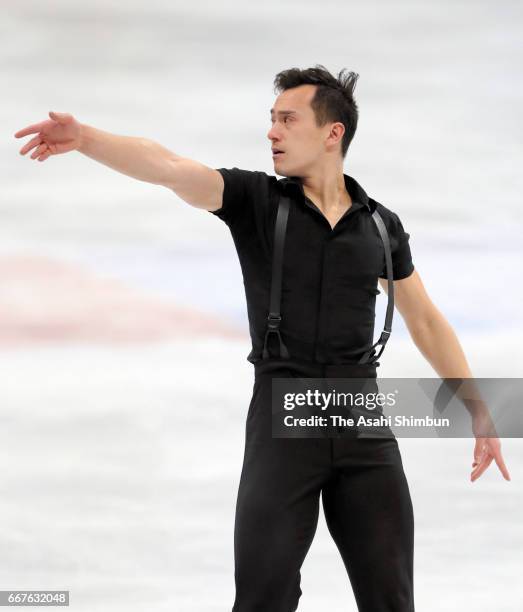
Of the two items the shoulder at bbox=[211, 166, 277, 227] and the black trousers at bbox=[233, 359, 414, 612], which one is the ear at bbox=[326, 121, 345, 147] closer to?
the shoulder at bbox=[211, 166, 277, 227]

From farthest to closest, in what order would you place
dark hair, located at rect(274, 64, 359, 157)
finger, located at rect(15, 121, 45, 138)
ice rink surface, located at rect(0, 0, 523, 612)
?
ice rink surface, located at rect(0, 0, 523, 612) < dark hair, located at rect(274, 64, 359, 157) < finger, located at rect(15, 121, 45, 138)

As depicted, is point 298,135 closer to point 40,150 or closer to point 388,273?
point 388,273

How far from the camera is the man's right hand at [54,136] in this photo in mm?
2855

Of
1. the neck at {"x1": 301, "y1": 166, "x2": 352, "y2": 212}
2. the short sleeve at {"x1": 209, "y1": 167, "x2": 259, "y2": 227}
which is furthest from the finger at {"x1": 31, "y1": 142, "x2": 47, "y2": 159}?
the neck at {"x1": 301, "y1": 166, "x2": 352, "y2": 212}

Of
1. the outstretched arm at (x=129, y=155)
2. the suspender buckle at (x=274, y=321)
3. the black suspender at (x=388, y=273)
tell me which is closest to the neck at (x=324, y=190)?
the black suspender at (x=388, y=273)

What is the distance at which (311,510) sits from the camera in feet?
10.3

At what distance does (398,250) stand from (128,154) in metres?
0.97

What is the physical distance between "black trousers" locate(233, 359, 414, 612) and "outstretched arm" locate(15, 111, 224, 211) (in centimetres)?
54

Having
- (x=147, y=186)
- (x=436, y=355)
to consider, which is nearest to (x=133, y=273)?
(x=147, y=186)

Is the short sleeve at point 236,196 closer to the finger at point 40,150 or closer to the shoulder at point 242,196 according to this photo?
the shoulder at point 242,196

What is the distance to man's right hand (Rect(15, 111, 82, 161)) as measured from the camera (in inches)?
112

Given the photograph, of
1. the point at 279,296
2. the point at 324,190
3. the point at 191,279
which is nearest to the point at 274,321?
the point at 279,296

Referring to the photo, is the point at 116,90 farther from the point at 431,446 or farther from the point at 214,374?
the point at 431,446

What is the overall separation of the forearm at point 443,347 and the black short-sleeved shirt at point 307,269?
1.21 ft
